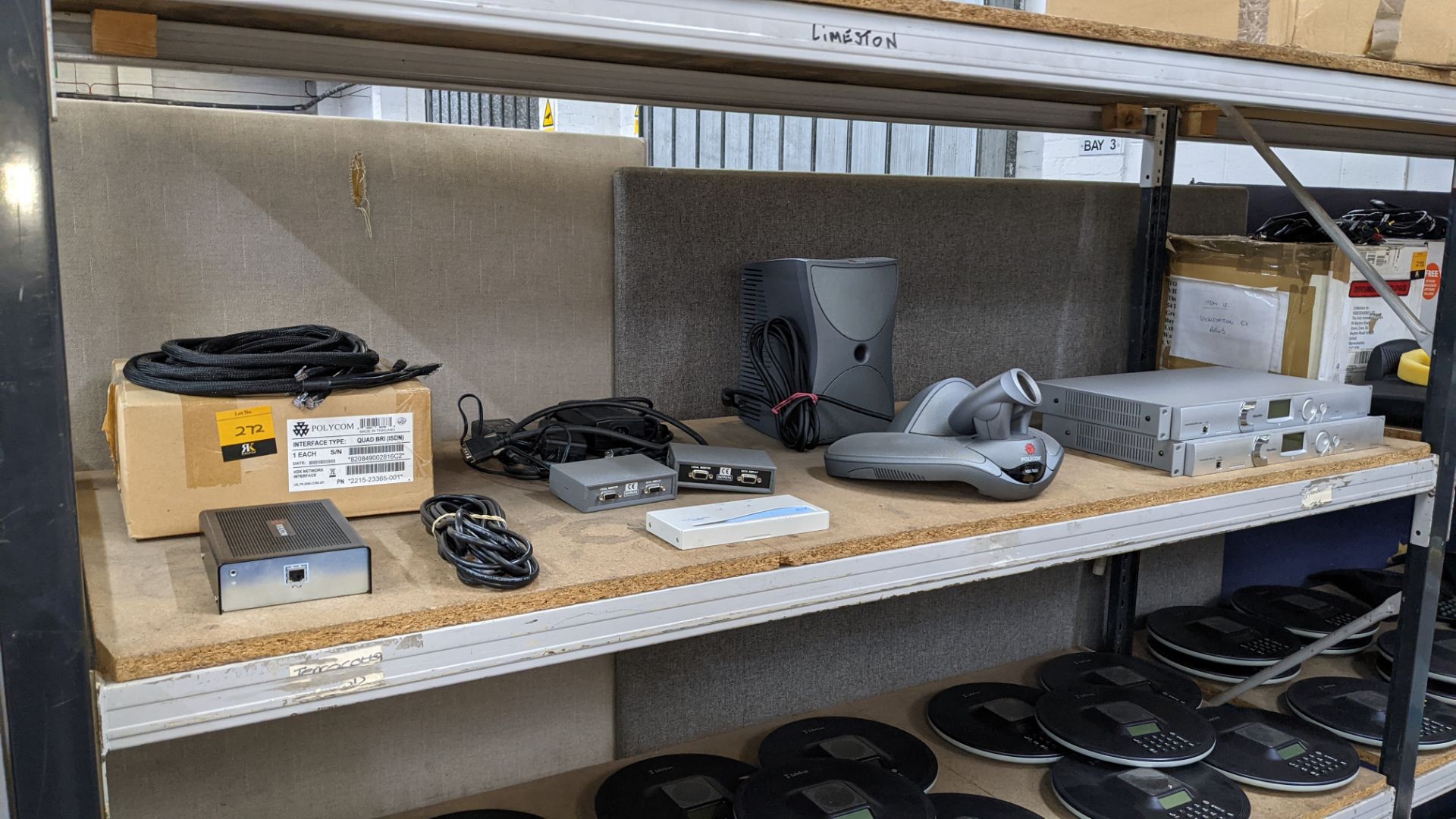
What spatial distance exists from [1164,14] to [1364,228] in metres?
0.63

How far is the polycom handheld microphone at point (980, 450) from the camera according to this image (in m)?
0.97

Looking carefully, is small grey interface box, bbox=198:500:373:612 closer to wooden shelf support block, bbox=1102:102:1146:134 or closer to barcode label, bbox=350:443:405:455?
barcode label, bbox=350:443:405:455

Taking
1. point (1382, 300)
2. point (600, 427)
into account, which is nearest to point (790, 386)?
point (600, 427)

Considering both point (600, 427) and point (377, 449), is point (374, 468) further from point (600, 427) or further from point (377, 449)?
point (600, 427)

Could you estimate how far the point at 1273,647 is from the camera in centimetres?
163

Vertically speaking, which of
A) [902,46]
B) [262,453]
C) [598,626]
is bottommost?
[598,626]

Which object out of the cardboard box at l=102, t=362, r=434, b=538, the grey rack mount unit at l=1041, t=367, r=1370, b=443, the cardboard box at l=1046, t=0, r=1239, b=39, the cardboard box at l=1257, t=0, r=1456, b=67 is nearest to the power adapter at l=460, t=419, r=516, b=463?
the cardboard box at l=102, t=362, r=434, b=538

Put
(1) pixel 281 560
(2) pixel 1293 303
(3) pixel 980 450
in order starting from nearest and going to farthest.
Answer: (1) pixel 281 560 < (3) pixel 980 450 < (2) pixel 1293 303

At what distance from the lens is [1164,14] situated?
3.91 feet

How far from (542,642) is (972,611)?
1.03 metres

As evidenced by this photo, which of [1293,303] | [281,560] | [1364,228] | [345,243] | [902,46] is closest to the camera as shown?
[281,560]

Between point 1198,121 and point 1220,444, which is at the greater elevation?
point 1198,121

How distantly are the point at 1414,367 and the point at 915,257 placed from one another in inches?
28.7

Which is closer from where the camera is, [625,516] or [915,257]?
[625,516]
